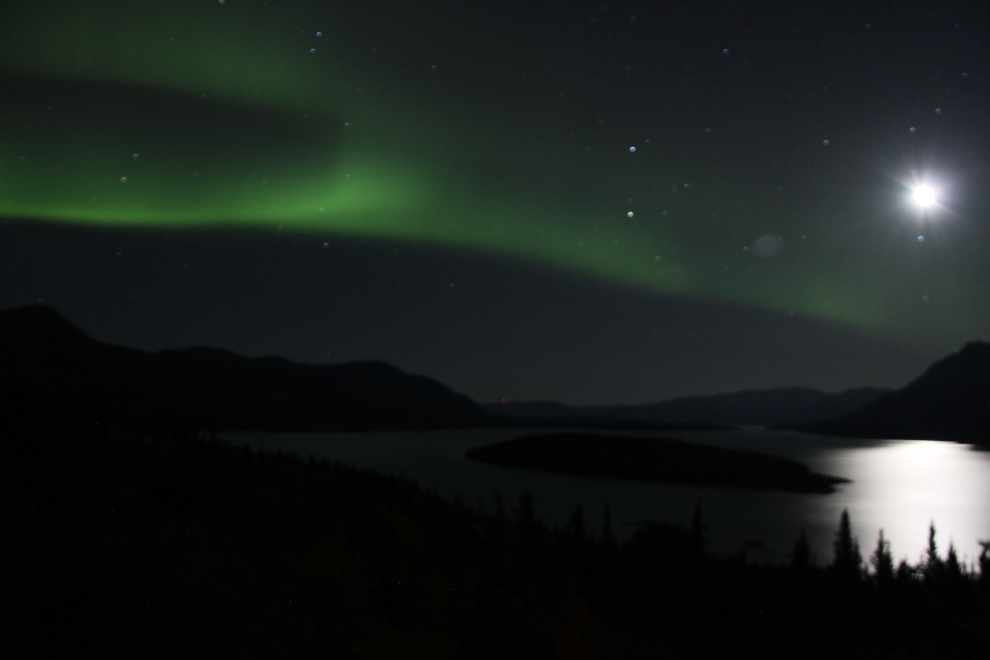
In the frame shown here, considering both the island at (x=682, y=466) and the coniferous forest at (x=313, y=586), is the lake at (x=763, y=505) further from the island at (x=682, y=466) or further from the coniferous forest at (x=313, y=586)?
the coniferous forest at (x=313, y=586)

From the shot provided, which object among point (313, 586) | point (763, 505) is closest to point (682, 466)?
point (763, 505)

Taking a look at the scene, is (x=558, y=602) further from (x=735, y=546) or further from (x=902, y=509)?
(x=902, y=509)

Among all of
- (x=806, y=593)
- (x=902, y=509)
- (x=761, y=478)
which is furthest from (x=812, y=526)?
(x=806, y=593)

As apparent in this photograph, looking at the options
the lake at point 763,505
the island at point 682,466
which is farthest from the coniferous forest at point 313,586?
the island at point 682,466

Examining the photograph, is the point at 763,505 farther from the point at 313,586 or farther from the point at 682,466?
the point at 313,586

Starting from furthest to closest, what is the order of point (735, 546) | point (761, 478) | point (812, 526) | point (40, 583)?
point (761, 478) → point (812, 526) → point (735, 546) → point (40, 583)

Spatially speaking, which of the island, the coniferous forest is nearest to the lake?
the island

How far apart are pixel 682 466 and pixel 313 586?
170977 mm

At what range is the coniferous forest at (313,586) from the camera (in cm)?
1231

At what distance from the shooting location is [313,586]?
1548cm

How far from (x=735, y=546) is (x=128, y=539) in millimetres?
85050

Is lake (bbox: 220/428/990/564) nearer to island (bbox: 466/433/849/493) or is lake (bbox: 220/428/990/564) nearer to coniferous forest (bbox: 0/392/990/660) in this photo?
island (bbox: 466/433/849/493)

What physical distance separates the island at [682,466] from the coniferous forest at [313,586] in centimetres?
13061

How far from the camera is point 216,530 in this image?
18.5 metres
